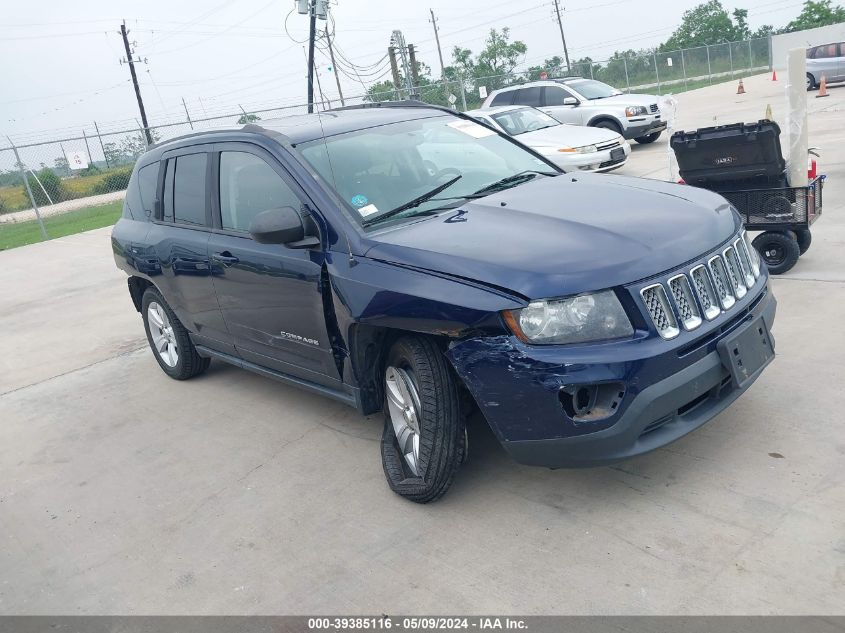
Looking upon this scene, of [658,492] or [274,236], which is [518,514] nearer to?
[658,492]

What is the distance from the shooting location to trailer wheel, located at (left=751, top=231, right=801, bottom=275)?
20.2 feet

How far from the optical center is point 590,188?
4.19 meters

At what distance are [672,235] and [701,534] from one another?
4.13ft

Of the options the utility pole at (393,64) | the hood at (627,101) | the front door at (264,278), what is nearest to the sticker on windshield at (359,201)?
the front door at (264,278)

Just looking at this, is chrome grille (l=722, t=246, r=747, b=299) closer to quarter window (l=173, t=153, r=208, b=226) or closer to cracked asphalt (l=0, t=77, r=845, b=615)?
cracked asphalt (l=0, t=77, r=845, b=615)

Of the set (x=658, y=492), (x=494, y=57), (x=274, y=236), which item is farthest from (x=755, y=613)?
(x=494, y=57)

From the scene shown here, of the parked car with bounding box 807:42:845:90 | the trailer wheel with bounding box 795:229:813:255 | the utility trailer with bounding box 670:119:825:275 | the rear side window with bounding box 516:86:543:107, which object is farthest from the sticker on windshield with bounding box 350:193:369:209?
the parked car with bounding box 807:42:845:90

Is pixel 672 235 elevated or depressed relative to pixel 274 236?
depressed

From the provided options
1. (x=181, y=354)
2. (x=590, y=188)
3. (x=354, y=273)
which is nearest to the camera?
(x=354, y=273)

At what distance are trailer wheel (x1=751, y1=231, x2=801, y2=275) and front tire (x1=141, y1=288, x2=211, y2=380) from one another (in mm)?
4399

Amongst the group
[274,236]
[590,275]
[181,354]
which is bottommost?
[181,354]

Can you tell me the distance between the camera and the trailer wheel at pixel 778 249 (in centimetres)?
616

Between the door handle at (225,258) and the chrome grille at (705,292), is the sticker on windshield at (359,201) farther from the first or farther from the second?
the chrome grille at (705,292)

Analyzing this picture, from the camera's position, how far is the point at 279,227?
3887 mm
